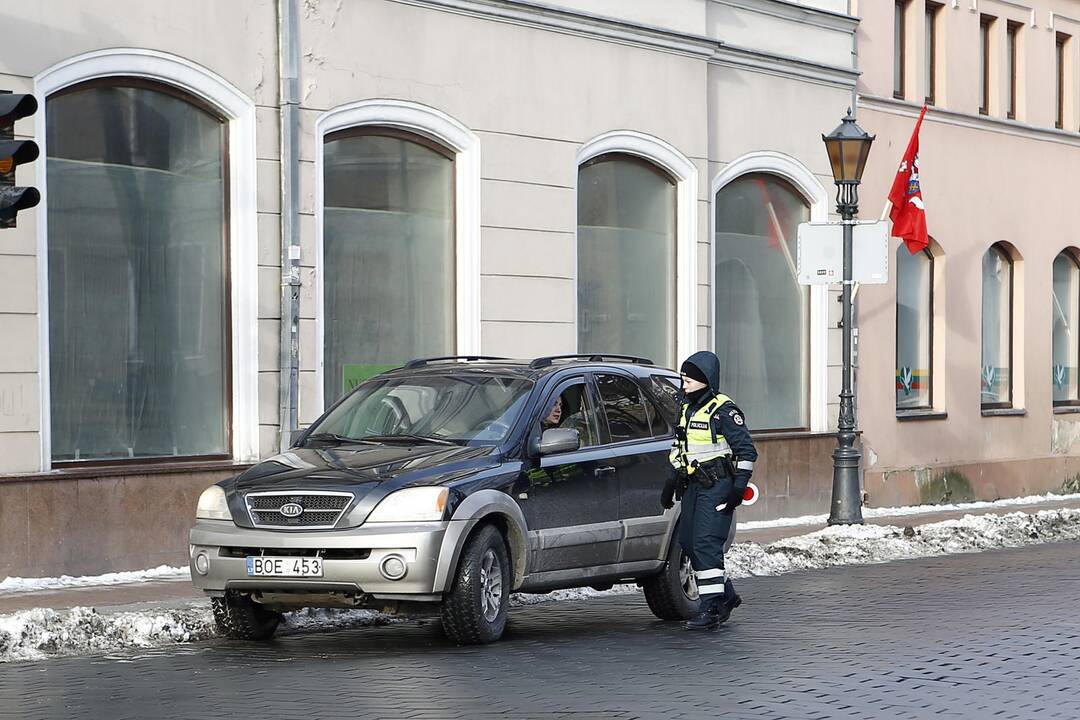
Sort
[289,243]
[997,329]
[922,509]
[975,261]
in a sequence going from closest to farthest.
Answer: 1. [289,243]
2. [922,509]
3. [975,261]
4. [997,329]

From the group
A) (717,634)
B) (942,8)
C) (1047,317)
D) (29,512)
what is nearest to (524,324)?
(29,512)

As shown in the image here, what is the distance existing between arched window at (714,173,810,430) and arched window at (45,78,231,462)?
305 inches

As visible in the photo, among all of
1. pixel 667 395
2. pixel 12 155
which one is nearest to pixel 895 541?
pixel 667 395

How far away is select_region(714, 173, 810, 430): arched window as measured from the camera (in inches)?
896

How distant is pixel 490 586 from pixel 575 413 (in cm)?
161

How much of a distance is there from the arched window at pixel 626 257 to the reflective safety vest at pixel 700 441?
27.9 ft

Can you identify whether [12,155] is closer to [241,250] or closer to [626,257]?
[241,250]

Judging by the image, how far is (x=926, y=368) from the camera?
86.5 ft

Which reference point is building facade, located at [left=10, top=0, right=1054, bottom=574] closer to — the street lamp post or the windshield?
the street lamp post

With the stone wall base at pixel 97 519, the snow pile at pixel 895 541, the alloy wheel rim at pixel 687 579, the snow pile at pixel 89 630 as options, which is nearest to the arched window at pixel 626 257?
the snow pile at pixel 895 541

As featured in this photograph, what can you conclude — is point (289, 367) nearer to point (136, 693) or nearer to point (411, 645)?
point (411, 645)

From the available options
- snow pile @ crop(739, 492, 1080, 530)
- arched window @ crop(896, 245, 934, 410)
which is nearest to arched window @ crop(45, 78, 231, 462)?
snow pile @ crop(739, 492, 1080, 530)

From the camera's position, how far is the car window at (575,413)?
11852 mm

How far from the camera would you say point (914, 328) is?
26062 millimetres
